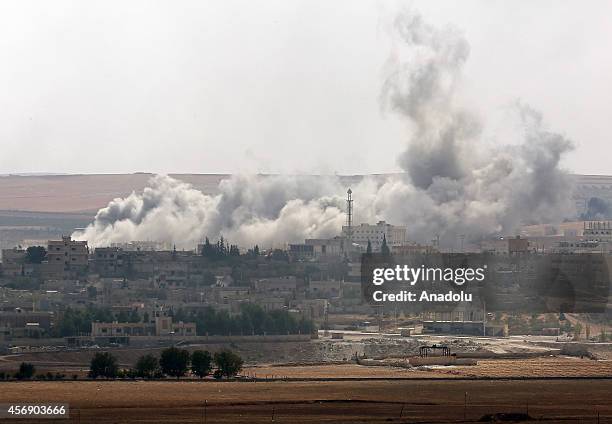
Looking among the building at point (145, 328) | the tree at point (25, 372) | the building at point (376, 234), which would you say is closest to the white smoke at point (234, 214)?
the building at point (376, 234)

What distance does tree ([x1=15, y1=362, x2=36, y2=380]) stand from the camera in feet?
258

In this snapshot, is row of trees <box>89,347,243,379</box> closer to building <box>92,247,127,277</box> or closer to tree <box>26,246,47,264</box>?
building <box>92,247,127,277</box>

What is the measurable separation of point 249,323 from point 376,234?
4971 centimetres

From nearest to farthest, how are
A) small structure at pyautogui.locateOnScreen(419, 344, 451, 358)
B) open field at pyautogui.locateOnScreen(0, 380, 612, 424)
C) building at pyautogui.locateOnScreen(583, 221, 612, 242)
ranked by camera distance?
1. open field at pyautogui.locateOnScreen(0, 380, 612, 424)
2. small structure at pyautogui.locateOnScreen(419, 344, 451, 358)
3. building at pyautogui.locateOnScreen(583, 221, 612, 242)

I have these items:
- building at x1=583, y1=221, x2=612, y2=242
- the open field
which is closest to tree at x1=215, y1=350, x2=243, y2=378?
the open field

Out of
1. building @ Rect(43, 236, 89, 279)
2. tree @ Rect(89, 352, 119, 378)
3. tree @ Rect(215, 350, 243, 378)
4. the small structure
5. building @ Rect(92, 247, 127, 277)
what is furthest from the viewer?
building @ Rect(92, 247, 127, 277)

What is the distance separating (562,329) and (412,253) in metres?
20.6

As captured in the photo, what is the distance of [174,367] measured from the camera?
7894 cm

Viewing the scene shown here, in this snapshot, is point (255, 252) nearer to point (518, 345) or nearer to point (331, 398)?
point (518, 345)

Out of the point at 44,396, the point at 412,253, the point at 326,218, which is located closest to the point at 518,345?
the point at 412,253

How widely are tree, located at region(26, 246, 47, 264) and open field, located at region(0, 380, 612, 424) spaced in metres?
73.6

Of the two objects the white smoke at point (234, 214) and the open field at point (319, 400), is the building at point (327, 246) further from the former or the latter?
the open field at point (319, 400)

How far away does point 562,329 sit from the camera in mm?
113938

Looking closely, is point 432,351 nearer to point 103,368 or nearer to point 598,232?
point 103,368
